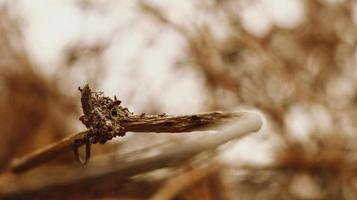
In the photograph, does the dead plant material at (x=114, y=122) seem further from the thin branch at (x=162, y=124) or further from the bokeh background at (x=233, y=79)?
the bokeh background at (x=233, y=79)

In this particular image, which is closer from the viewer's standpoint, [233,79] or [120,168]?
[120,168]

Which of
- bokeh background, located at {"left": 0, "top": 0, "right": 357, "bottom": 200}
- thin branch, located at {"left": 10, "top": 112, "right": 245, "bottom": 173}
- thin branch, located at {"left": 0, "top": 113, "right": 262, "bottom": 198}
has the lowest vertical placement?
thin branch, located at {"left": 0, "top": 113, "right": 262, "bottom": 198}

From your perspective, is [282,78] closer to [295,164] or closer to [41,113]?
[295,164]

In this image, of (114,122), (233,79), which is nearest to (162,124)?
(114,122)

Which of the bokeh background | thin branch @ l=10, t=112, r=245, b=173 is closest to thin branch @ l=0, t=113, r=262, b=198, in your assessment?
thin branch @ l=10, t=112, r=245, b=173

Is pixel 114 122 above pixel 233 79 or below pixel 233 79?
below

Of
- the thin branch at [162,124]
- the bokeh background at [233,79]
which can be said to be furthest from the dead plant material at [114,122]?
the bokeh background at [233,79]

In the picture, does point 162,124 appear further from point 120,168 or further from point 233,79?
point 233,79

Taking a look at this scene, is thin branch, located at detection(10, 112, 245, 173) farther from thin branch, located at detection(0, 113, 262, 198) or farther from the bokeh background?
the bokeh background
